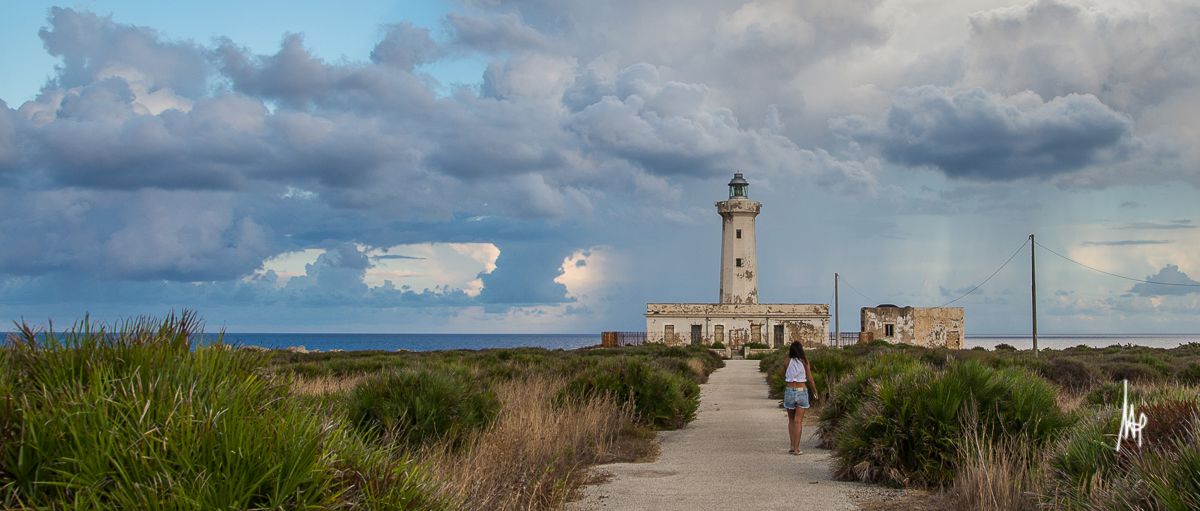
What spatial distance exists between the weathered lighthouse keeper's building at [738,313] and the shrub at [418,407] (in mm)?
55910

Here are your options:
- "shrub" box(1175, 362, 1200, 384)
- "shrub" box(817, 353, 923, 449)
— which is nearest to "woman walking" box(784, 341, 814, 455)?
"shrub" box(817, 353, 923, 449)

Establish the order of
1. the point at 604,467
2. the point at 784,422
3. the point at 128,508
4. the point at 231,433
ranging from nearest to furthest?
the point at 128,508 → the point at 231,433 → the point at 604,467 → the point at 784,422

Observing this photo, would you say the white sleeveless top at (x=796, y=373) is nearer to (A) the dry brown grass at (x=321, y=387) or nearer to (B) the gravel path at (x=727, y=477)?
(B) the gravel path at (x=727, y=477)

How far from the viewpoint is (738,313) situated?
6744cm

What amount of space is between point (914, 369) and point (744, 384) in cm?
→ 1919

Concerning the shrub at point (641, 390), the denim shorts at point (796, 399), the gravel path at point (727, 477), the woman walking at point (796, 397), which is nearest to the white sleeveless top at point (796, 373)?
the woman walking at point (796, 397)

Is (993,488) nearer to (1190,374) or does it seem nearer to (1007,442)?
(1007,442)

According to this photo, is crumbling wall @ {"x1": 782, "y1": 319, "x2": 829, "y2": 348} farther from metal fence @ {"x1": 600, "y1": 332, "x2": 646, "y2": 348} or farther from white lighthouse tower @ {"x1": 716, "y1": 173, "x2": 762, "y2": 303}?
metal fence @ {"x1": 600, "y1": 332, "x2": 646, "y2": 348}

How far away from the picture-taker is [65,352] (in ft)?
15.1

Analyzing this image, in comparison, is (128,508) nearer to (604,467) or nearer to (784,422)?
(604,467)

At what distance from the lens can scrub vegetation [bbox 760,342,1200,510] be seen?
17.8 feet

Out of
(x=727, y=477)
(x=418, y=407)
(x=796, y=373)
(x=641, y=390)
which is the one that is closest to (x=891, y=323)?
(x=641, y=390)

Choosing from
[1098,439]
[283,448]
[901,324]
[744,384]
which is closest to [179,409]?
[283,448]

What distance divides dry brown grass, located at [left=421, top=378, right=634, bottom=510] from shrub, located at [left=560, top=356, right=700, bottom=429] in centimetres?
34
